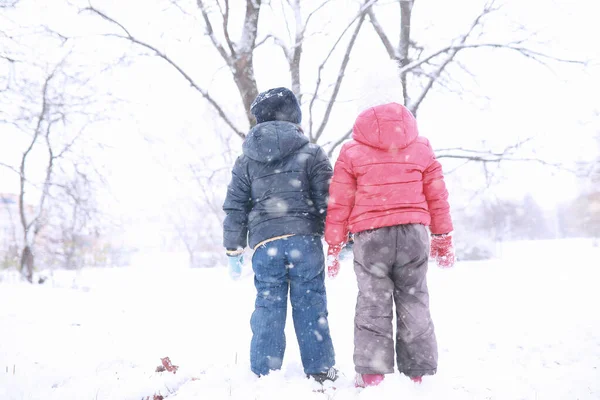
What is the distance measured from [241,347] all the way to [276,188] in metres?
1.74

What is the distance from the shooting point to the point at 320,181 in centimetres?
229

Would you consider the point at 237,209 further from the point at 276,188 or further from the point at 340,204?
the point at 340,204

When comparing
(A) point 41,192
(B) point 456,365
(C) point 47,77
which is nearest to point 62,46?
(C) point 47,77

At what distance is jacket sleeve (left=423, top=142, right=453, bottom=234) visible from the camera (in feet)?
6.95

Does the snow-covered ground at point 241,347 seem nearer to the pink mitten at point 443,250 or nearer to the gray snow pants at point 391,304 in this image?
the gray snow pants at point 391,304

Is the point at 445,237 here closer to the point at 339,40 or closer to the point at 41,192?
the point at 339,40

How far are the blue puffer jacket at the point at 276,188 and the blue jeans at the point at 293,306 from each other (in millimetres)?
123

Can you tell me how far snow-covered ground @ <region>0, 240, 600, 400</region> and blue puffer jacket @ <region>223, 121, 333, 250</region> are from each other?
0.92 metres

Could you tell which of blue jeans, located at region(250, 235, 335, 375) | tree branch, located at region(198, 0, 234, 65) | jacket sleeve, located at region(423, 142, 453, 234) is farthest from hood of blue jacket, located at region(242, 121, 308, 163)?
tree branch, located at region(198, 0, 234, 65)

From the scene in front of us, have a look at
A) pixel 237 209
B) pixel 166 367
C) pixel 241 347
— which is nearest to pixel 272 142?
pixel 237 209

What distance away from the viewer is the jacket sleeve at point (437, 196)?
2.12m

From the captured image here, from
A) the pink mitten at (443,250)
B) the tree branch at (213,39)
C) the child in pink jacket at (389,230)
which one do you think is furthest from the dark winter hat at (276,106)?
the tree branch at (213,39)

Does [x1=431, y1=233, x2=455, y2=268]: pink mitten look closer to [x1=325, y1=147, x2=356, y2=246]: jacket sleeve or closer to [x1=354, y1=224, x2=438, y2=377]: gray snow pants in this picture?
[x1=354, y1=224, x2=438, y2=377]: gray snow pants

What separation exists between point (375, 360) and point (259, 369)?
735 millimetres
